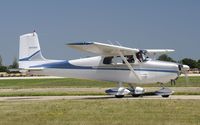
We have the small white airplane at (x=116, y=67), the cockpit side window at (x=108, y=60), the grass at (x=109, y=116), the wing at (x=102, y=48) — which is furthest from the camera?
the cockpit side window at (x=108, y=60)

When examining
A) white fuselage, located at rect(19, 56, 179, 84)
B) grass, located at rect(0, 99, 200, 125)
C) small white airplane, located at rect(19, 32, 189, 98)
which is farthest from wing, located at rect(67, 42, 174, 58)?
grass, located at rect(0, 99, 200, 125)

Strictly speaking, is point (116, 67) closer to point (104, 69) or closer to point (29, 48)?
point (104, 69)

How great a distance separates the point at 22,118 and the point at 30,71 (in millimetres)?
13064

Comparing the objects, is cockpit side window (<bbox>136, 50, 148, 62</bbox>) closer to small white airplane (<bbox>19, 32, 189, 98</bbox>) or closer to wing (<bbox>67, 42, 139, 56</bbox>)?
small white airplane (<bbox>19, 32, 189, 98</bbox>)

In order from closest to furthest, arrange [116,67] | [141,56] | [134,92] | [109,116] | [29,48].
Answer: [109,116], [134,92], [141,56], [116,67], [29,48]

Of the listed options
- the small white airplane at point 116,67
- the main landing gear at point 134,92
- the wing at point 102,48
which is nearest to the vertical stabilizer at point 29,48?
the small white airplane at point 116,67

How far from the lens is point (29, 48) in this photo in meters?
25.6

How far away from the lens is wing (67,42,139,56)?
21.7m

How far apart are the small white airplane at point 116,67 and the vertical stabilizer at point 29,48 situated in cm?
6

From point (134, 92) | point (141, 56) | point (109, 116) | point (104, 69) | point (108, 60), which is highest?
point (141, 56)

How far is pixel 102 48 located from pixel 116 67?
147 cm

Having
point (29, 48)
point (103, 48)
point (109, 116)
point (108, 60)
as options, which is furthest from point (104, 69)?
point (109, 116)

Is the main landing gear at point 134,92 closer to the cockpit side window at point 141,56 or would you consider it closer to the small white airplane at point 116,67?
the small white airplane at point 116,67

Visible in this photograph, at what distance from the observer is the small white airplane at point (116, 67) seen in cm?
2230
